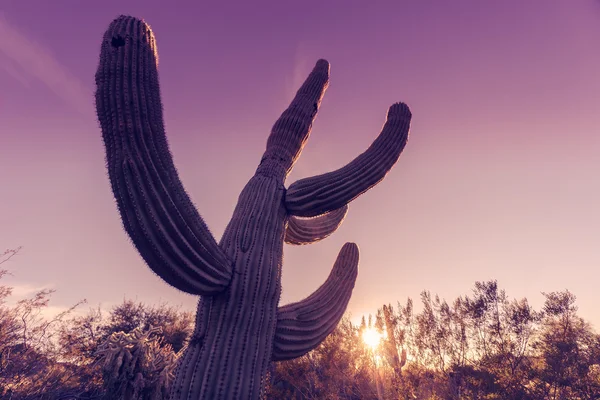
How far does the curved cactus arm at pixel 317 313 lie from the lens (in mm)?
3636

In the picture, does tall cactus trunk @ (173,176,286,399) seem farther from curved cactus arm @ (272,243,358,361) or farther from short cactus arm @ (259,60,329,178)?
short cactus arm @ (259,60,329,178)

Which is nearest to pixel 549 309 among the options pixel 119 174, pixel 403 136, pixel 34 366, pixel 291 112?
pixel 403 136

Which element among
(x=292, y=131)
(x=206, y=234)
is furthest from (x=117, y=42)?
(x=292, y=131)

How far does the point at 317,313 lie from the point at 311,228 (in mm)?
1499

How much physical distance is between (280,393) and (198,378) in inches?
520

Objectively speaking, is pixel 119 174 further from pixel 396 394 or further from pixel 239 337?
pixel 396 394

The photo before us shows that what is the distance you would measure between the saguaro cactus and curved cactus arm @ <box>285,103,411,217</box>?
0.01m

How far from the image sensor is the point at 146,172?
102 inches

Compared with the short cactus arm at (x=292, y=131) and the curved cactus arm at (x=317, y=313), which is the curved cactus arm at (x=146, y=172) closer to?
the curved cactus arm at (x=317, y=313)

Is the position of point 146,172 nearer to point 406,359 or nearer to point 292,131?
point 292,131

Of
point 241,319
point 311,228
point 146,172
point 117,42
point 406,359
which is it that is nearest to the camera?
point 146,172

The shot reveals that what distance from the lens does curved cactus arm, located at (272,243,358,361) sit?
3636 mm

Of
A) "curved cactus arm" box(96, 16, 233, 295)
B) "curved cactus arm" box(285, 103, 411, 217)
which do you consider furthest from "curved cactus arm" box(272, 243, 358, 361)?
"curved cactus arm" box(285, 103, 411, 217)

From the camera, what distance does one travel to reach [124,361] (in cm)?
698
